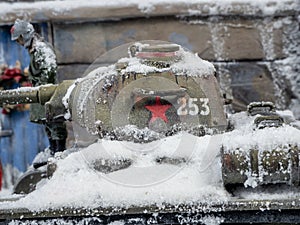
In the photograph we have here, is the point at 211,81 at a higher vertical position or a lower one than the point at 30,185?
higher

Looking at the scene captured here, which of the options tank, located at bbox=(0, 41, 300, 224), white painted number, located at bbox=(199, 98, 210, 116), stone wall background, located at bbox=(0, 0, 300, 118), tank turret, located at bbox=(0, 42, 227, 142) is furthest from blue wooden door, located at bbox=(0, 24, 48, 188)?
white painted number, located at bbox=(199, 98, 210, 116)

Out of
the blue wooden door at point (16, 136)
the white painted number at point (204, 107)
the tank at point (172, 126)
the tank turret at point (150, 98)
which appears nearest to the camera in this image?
the tank at point (172, 126)

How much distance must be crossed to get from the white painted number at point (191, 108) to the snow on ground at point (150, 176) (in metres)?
0.45

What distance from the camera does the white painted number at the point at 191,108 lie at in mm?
4359

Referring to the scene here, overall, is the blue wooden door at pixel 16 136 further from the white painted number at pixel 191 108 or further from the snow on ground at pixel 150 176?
the snow on ground at pixel 150 176

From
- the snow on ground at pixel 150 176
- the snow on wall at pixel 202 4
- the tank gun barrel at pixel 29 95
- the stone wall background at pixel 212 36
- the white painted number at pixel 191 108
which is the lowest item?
the snow on ground at pixel 150 176

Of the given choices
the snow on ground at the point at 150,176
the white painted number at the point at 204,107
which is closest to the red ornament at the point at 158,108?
the white painted number at the point at 204,107

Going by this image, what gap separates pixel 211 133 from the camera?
439 cm

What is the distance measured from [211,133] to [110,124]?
67 centimetres

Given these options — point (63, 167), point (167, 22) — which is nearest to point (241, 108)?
point (167, 22)

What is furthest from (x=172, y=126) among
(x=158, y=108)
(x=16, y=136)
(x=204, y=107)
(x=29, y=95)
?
(x=16, y=136)

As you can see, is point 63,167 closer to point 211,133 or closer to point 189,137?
point 189,137

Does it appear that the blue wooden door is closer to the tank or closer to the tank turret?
the tank

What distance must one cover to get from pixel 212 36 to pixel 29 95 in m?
3.14
